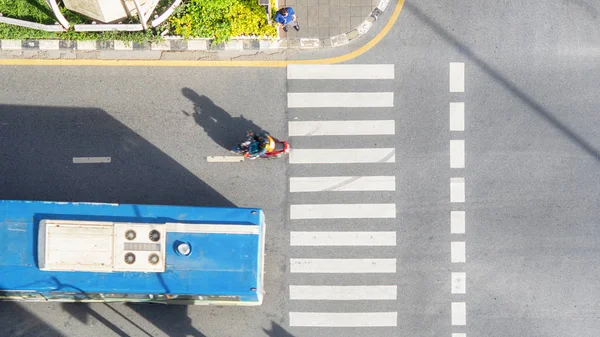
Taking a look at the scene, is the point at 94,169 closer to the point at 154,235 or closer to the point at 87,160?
the point at 87,160

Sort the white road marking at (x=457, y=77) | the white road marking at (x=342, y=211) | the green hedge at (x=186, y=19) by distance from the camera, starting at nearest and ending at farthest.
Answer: the green hedge at (x=186, y=19) < the white road marking at (x=342, y=211) < the white road marking at (x=457, y=77)

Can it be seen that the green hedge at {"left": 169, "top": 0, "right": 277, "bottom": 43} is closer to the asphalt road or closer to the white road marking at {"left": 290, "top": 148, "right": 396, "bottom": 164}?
the asphalt road

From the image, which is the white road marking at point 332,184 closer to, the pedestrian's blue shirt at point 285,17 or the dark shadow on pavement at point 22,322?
the pedestrian's blue shirt at point 285,17

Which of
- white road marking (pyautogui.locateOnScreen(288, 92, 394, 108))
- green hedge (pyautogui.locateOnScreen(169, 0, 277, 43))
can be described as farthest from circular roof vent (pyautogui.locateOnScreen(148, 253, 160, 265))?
green hedge (pyautogui.locateOnScreen(169, 0, 277, 43))

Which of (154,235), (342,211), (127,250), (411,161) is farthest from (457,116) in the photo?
(127,250)

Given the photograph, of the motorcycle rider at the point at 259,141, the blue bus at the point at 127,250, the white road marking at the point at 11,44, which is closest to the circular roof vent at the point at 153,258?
the blue bus at the point at 127,250

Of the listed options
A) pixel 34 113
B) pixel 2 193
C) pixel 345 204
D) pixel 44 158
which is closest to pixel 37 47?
pixel 34 113
